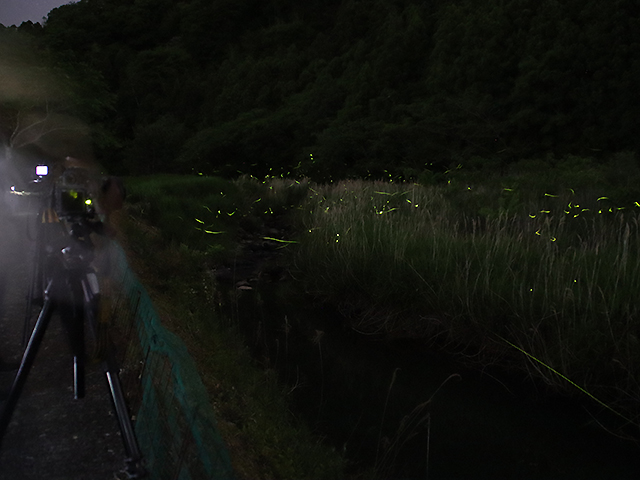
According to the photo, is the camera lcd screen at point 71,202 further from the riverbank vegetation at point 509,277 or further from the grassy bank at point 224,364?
the riverbank vegetation at point 509,277

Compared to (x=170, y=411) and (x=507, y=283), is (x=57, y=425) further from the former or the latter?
(x=507, y=283)

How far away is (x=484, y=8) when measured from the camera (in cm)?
3419

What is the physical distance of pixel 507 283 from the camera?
7207 millimetres

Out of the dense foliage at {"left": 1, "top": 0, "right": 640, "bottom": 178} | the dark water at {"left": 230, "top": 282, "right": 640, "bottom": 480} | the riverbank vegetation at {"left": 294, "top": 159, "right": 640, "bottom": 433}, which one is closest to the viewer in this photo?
the dark water at {"left": 230, "top": 282, "right": 640, "bottom": 480}

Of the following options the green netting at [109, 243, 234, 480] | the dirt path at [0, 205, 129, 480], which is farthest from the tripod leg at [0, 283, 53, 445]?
the green netting at [109, 243, 234, 480]

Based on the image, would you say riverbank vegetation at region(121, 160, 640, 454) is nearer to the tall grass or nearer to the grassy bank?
the tall grass

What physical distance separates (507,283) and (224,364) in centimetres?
352

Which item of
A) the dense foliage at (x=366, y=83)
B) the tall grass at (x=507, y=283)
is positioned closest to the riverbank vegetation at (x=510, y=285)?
the tall grass at (x=507, y=283)

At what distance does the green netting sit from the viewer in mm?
2867

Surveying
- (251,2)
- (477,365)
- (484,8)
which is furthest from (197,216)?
(251,2)

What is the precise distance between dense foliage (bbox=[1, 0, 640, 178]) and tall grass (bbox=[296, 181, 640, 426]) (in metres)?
15.6

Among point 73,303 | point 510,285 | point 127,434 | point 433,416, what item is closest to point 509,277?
point 510,285

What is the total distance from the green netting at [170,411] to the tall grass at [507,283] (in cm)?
385

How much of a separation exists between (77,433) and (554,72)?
26880mm
